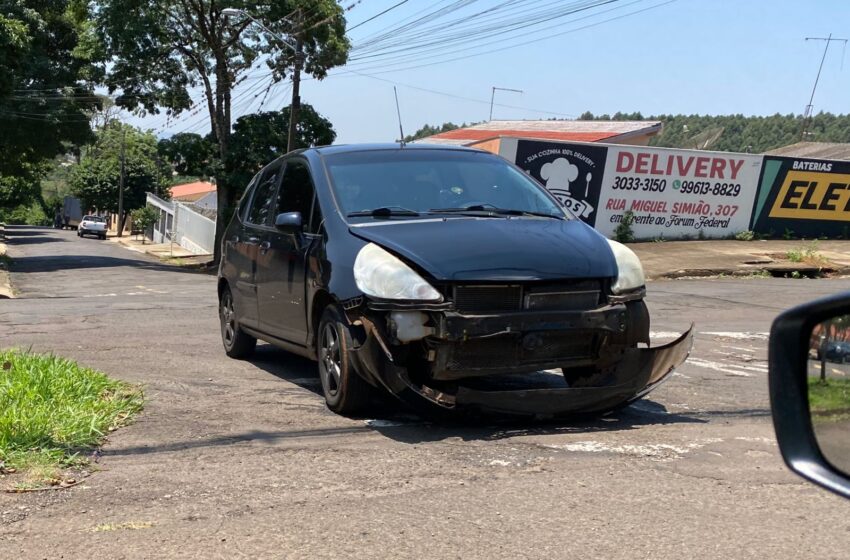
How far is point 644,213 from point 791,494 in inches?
821

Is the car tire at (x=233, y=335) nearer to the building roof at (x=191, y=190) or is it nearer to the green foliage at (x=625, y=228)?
the green foliage at (x=625, y=228)

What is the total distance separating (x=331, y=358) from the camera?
20.5 ft

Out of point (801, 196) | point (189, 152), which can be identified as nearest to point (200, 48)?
point (189, 152)

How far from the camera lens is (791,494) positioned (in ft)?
15.1

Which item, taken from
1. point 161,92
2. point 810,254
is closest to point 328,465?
point 810,254

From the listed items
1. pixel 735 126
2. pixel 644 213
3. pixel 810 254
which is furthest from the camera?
pixel 735 126

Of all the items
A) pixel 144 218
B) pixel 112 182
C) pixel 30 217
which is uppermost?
pixel 112 182

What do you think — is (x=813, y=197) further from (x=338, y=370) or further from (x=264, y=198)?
(x=338, y=370)

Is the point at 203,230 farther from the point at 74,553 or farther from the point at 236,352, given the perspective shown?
the point at 74,553

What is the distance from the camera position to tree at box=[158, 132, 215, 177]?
36.2 meters

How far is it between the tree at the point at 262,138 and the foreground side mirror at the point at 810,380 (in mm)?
33943

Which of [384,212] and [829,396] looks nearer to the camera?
[829,396]

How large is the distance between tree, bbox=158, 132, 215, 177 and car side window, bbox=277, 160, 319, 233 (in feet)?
96.1

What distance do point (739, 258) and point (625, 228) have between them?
355cm
